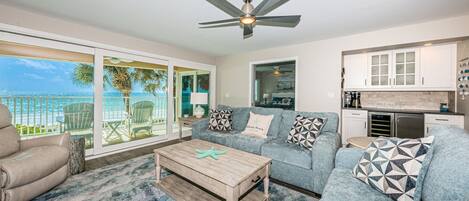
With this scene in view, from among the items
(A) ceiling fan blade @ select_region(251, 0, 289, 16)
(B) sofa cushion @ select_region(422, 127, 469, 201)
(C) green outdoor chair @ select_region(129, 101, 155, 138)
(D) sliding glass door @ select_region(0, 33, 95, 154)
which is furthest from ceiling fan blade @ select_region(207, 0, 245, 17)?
(C) green outdoor chair @ select_region(129, 101, 155, 138)

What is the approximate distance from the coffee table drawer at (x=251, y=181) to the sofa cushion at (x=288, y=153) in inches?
19.5

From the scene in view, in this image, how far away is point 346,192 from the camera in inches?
50.5

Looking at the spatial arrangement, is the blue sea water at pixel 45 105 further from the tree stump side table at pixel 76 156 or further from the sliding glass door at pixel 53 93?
the tree stump side table at pixel 76 156

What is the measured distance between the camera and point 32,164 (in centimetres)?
171

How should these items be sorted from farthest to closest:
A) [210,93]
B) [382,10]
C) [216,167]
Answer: [210,93] → [382,10] → [216,167]

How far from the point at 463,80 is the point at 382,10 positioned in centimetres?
170

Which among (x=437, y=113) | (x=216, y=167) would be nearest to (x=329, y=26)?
(x=437, y=113)

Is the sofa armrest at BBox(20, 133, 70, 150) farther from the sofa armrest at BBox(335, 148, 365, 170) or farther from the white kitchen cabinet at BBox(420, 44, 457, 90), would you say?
the white kitchen cabinet at BBox(420, 44, 457, 90)

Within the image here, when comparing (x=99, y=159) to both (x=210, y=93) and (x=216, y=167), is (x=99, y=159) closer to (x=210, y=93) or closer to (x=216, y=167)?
(x=216, y=167)

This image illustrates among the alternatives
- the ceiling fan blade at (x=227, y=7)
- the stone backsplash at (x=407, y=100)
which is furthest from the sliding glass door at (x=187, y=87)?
the stone backsplash at (x=407, y=100)

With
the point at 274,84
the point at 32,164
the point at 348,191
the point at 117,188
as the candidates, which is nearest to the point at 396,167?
the point at 348,191

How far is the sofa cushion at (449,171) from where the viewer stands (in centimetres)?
89

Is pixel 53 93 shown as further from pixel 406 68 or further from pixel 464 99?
→ pixel 464 99

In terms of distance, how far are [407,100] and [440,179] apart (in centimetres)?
345
